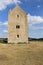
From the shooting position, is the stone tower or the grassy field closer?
the grassy field

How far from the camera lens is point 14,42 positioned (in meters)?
37.8

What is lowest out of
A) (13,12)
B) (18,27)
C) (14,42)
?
(14,42)

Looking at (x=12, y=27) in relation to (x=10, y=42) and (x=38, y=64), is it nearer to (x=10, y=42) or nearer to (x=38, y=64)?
(x=10, y=42)

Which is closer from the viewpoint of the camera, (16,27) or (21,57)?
(21,57)

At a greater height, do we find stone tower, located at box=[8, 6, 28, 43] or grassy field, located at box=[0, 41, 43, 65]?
stone tower, located at box=[8, 6, 28, 43]

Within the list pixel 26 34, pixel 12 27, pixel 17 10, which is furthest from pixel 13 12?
pixel 26 34

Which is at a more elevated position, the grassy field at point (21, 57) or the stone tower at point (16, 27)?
the stone tower at point (16, 27)

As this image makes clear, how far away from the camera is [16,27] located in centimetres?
3812

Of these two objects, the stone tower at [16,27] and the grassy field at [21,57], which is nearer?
the grassy field at [21,57]

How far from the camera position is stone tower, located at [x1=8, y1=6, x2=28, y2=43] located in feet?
124

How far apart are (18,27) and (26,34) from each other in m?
2.46

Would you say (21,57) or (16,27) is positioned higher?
(16,27)

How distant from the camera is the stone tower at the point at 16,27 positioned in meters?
37.8

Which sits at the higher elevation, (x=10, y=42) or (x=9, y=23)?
(x=9, y=23)
